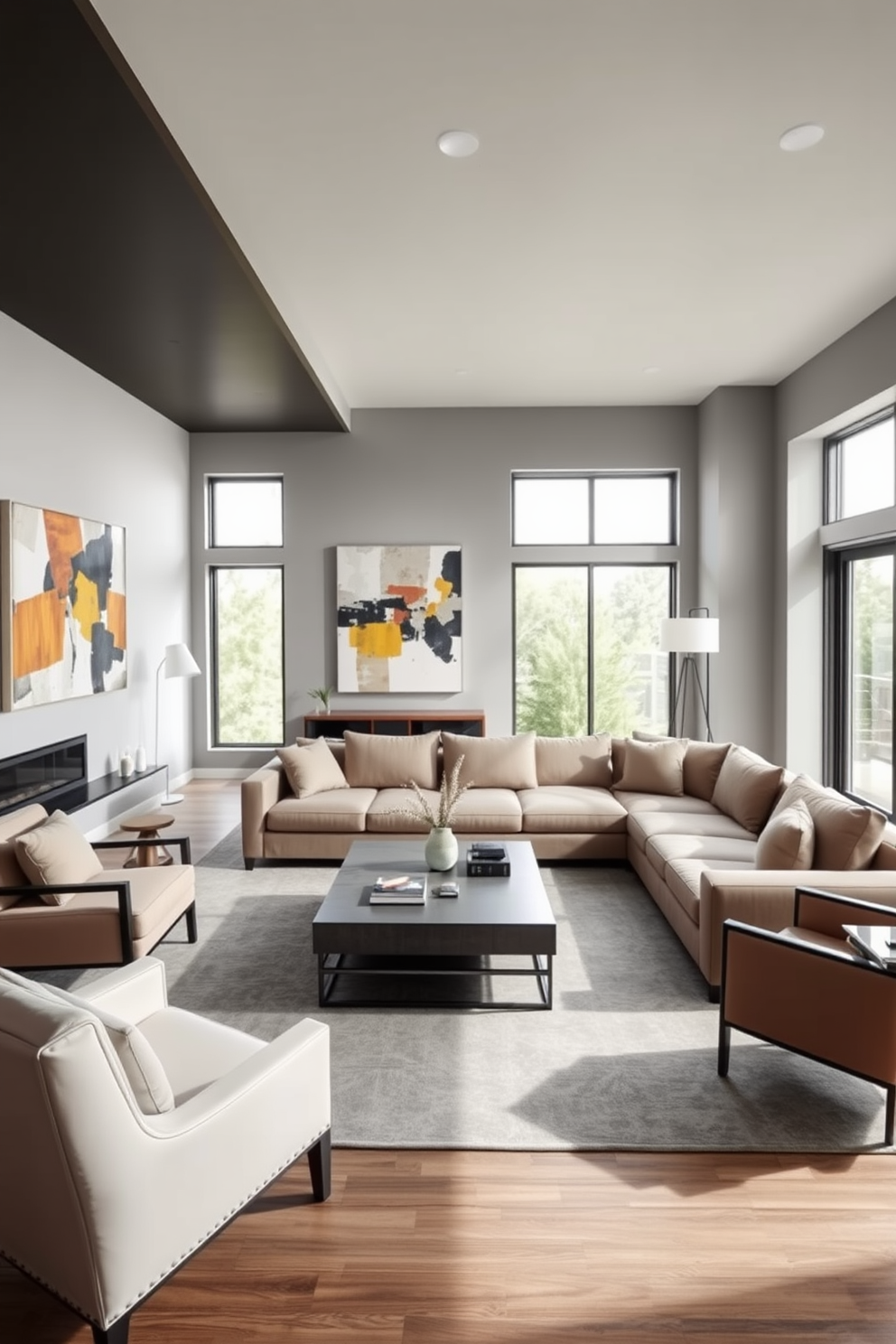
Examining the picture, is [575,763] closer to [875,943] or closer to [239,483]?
[875,943]

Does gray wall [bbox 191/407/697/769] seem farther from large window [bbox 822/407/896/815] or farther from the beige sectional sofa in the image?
the beige sectional sofa

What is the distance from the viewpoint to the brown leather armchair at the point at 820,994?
2611 millimetres

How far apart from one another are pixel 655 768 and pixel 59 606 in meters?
3.95

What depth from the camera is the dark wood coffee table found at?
3.48 m

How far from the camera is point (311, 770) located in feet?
18.7

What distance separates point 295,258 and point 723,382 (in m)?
4.08

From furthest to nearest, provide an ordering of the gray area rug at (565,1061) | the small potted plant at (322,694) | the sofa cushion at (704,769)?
the small potted plant at (322,694) < the sofa cushion at (704,769) < the gray area rug at (565,1061)

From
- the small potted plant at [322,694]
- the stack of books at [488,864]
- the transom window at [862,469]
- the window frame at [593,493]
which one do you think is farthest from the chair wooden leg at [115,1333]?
the window frame at [593,493]

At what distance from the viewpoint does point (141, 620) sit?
23.2 feet

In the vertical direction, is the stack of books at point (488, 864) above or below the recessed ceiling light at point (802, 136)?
below

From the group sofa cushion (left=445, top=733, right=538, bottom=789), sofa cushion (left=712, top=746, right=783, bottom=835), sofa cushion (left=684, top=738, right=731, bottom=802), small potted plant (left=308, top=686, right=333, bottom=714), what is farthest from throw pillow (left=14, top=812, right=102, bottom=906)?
small potted plant (left=308, top=686, right=333, bottom=714)

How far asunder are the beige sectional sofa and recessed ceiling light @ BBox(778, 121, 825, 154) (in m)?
2.70

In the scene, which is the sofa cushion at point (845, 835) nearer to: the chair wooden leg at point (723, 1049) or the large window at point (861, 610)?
the chair wooden leg at point (723, 1049)

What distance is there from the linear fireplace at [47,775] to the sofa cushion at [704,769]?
155 inches
